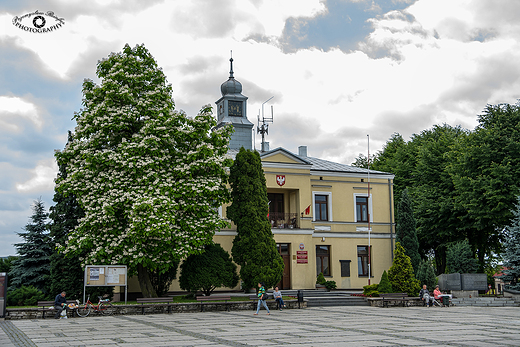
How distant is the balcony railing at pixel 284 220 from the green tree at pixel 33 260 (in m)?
13.1

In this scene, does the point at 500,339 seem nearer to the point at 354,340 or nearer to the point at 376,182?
the point at 354,340

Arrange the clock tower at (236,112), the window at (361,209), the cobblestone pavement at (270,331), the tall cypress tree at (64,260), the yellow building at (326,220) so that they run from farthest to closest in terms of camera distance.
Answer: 1. the clock tower at (236,112)
2. the window at (361,209)
3. the yellow building at (326,220)
4. the tall cypress tree at (64,260)
5. the cobblestone pavement at (270,331)

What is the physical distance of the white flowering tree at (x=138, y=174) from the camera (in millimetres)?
21891

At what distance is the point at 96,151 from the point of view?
23188 mm

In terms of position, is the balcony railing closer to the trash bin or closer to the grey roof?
the grey roof

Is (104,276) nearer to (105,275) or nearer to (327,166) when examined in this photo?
(105,275)

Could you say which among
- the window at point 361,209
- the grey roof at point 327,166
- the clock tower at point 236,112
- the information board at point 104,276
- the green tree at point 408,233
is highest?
the clock tower at point 236,112

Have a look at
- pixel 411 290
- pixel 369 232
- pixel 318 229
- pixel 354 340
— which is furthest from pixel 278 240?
pixel 354 340

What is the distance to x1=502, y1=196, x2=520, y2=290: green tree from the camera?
94.7 ft

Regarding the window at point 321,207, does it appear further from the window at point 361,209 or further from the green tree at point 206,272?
the green tree at point 206,272

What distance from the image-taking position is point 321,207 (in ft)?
111

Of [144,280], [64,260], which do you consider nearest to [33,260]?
[64,260]

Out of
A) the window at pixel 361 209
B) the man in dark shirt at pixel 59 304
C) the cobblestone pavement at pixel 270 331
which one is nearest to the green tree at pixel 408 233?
the window at pixel 361 209

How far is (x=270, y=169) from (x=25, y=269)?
14760 millimetres
